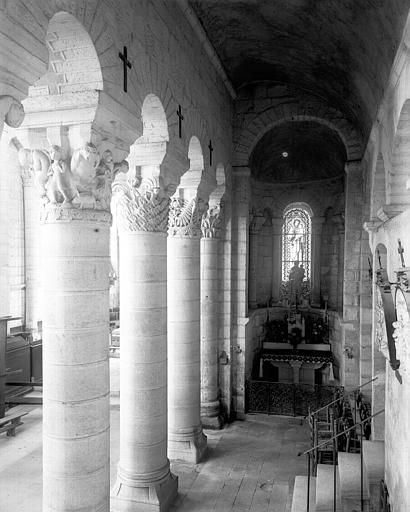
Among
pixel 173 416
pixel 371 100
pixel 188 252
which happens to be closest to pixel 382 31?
pixel 371 100

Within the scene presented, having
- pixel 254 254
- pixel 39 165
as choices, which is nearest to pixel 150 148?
pixel 39 165

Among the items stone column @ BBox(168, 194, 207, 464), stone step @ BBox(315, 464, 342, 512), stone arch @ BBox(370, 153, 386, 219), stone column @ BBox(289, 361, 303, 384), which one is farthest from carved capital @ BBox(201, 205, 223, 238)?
stone step @ BBox(315, 464, 342, 512)

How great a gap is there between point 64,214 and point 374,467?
→ 6.03m

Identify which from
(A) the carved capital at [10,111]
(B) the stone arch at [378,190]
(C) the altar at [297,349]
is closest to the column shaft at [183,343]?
(B) the stone arch at [378,190]

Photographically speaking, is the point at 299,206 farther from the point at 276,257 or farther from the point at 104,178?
the point at 104,178

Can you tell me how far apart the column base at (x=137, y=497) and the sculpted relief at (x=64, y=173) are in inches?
183

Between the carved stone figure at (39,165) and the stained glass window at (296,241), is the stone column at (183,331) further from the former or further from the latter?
the stained glass window at (296,241)

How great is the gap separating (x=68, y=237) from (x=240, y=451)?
23.4 ft

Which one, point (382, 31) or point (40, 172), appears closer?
point (40, 172)

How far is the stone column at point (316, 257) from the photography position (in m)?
16.7

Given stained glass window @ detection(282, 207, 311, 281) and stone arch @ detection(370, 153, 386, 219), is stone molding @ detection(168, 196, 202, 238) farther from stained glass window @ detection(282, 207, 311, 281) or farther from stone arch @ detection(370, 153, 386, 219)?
stained glass window @ detection(282, 207, 311, 281)

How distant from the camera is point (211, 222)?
447 inches

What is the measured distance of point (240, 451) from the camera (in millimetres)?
10133

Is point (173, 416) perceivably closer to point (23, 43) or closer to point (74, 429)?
point (74, 429)
